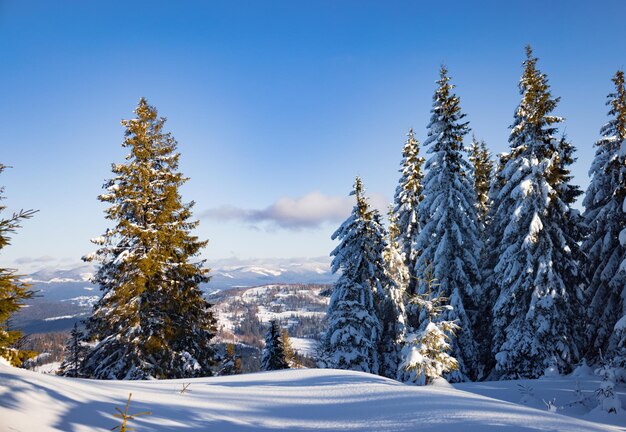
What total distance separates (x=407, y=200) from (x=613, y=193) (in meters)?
10.8

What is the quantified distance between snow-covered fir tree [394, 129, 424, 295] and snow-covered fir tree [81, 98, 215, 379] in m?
14.1

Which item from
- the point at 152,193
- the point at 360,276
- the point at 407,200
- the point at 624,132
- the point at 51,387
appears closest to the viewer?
the point at 51,387

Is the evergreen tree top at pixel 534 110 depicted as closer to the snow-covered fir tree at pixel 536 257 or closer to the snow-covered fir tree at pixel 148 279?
the snow-covered fir tree at pixel 536 257

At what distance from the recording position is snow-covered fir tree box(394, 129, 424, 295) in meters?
24.1

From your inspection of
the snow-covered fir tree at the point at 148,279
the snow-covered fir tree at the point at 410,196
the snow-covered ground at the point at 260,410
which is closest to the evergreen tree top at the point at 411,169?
the snow-covered fir tree at the point at 410,196

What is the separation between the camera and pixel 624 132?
682 inches

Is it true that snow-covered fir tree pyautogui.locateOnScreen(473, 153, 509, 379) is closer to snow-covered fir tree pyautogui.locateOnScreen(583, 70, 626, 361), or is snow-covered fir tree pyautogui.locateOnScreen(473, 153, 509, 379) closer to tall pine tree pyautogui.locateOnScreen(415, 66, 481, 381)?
tall pine tree pyautogui.locateOnScreen(415, 66, 481, 381)

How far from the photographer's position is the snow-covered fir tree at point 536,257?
54.2 ft

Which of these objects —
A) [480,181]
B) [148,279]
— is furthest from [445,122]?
[148,279]

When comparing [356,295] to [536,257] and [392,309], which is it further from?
[536,257]

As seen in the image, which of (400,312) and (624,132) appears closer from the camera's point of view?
(624,132)

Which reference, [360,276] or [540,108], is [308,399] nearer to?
[360,276]

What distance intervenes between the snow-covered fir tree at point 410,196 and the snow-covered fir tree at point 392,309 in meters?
3.77

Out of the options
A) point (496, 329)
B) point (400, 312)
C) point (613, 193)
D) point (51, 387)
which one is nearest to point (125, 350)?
→ point (51, 387)
